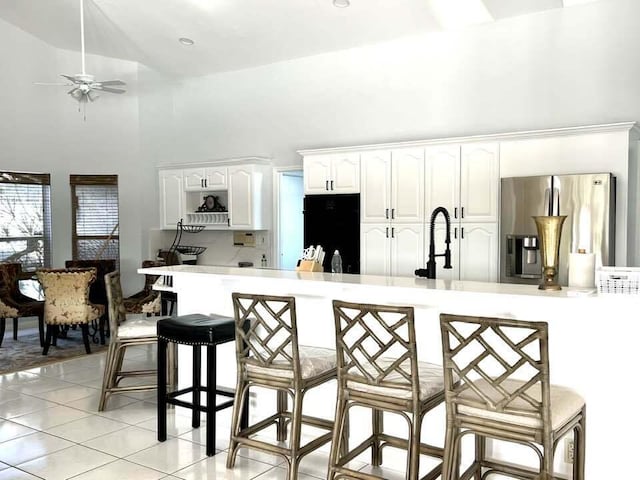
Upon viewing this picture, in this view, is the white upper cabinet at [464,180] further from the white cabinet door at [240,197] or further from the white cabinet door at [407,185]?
the white cabinet door at [240,197]

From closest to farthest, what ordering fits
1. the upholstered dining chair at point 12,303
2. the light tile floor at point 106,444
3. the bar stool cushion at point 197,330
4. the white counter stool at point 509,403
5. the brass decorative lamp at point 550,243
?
the white counter stool at point 509,403, the brass decorative lamp at point 550,243, the light tile floor at point 106,444, the bar stool cushion at point 197,330, the upholstered dining chair at point 12,303

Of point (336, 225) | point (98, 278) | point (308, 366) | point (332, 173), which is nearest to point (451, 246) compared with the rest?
point (336, 225)

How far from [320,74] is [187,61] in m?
1.86

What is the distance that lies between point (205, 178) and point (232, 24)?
1.99m

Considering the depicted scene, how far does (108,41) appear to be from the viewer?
24.2 ft

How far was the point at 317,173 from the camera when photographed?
20.4 ft

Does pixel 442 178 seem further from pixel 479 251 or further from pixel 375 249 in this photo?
pixel 375 249

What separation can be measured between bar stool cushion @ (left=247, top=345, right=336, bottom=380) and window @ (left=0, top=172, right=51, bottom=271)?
5.49 metres

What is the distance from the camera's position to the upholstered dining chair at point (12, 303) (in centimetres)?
638

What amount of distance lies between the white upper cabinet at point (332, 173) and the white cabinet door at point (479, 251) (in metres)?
1.25

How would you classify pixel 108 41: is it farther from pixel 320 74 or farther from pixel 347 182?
pixel 347 182

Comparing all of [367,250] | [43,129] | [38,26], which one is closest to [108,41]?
[38,26]

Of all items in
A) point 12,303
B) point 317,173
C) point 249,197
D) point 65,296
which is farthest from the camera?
point 249,197

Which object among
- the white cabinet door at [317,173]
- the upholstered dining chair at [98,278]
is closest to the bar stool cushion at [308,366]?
the white cabinet door at [317,173]
